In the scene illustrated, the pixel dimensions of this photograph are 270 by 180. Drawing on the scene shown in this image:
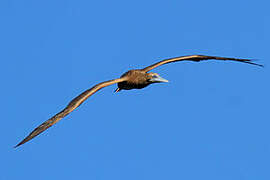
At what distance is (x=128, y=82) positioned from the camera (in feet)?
61.5

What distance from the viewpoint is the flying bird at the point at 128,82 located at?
52.5 feet

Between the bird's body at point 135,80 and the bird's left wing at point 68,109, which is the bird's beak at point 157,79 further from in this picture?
the bird's left wing at point 68,109

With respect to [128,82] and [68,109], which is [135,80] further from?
[68,109]

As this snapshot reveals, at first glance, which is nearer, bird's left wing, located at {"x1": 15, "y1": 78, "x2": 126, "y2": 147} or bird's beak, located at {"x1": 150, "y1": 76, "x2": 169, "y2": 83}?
bird's left wing, located at {"x1": 15, "y1": 78, "x2": 126, "y2": 147}

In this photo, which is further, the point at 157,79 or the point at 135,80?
the point at 157,79

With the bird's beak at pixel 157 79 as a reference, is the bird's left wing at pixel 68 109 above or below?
below

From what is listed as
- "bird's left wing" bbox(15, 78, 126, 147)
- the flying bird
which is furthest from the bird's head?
"bird's left wing" bbox(15, 78, 126, 147)

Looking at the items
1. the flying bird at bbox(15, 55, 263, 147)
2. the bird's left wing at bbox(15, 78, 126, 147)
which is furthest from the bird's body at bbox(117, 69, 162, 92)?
the bird's left wing at bbox(15, 78, 126, 147)

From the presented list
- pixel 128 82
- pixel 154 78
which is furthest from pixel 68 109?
pixel 154 78

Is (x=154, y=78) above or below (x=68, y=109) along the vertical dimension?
above

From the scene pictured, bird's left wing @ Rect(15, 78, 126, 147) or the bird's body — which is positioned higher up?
the bird's body

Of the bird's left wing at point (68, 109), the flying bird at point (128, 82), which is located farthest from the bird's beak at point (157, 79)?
the bird's left wing at point (68, 109)

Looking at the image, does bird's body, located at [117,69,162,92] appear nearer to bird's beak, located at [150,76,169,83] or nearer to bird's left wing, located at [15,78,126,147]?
bird's beak, located at [150,76,169,83]

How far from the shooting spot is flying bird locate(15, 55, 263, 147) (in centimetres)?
1602
